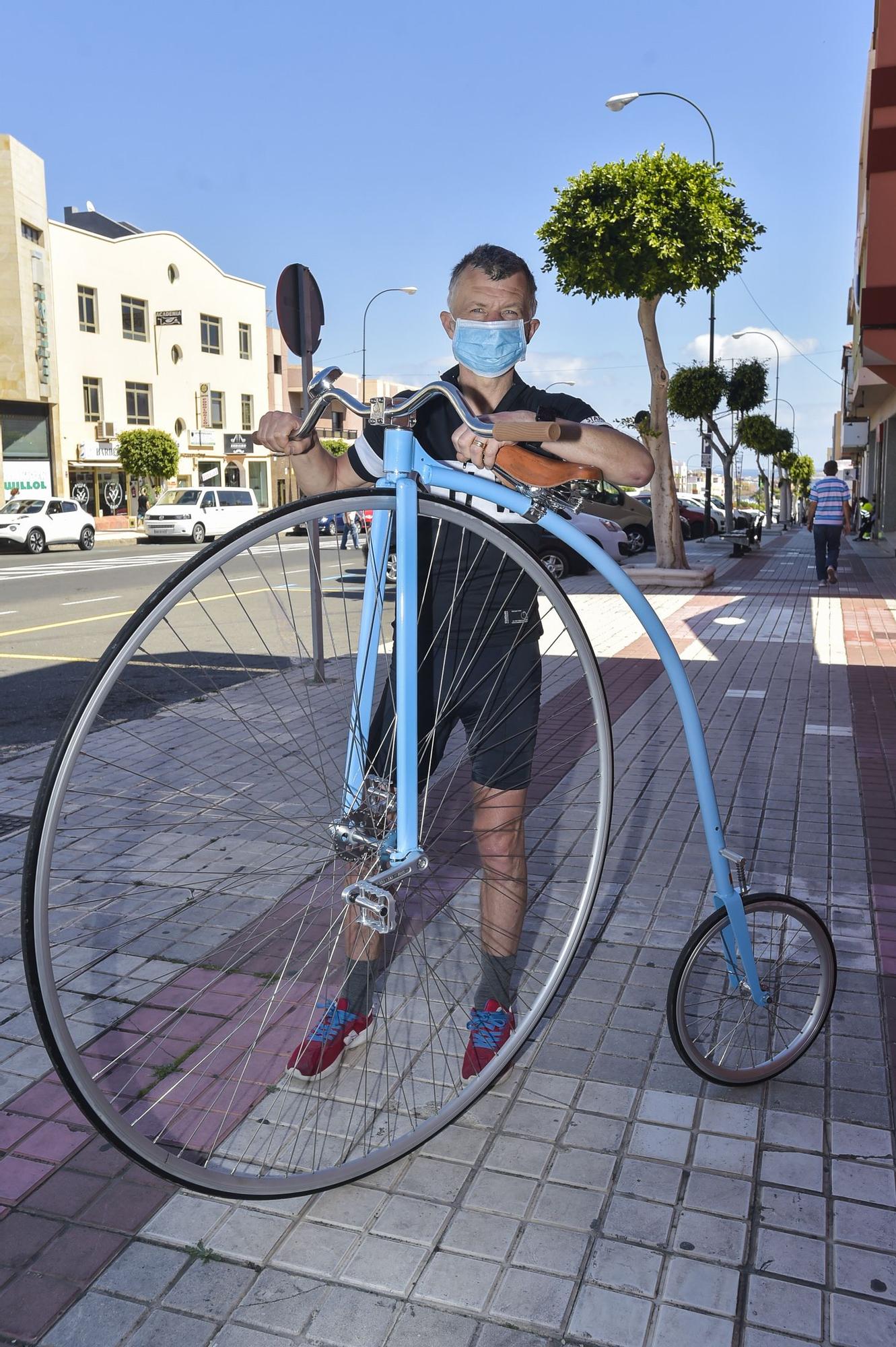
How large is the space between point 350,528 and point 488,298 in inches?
25.3

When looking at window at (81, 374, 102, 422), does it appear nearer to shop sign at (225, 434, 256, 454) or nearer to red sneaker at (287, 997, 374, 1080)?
shop sign at (225, 434, 256, 454)

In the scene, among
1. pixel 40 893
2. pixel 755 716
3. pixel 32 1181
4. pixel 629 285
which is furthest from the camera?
pixel 629 285

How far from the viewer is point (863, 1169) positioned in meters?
2.57

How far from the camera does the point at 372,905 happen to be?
228cm

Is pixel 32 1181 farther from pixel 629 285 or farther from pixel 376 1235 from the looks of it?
pixel 629 285

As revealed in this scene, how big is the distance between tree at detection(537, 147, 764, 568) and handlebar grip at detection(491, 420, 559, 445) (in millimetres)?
15167

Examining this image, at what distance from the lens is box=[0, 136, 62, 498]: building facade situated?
1656 inches

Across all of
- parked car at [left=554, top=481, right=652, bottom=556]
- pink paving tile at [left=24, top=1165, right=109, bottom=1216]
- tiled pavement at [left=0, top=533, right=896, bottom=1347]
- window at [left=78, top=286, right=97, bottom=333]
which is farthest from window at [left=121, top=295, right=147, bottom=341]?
pink paving tile at [left=24, top=1165, right=109, bottom=1216]

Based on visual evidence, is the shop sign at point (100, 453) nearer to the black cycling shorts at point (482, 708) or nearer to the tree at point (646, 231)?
the tree at point (646, 231)

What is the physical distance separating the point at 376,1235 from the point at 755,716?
19.2 ft

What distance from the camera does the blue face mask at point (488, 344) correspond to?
2.66m

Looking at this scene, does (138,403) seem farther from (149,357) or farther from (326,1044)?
(326,1044)

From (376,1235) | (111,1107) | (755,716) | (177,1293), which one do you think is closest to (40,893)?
(111,1107)

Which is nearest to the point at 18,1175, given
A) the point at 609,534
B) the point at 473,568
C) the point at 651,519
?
the point at 473,568
